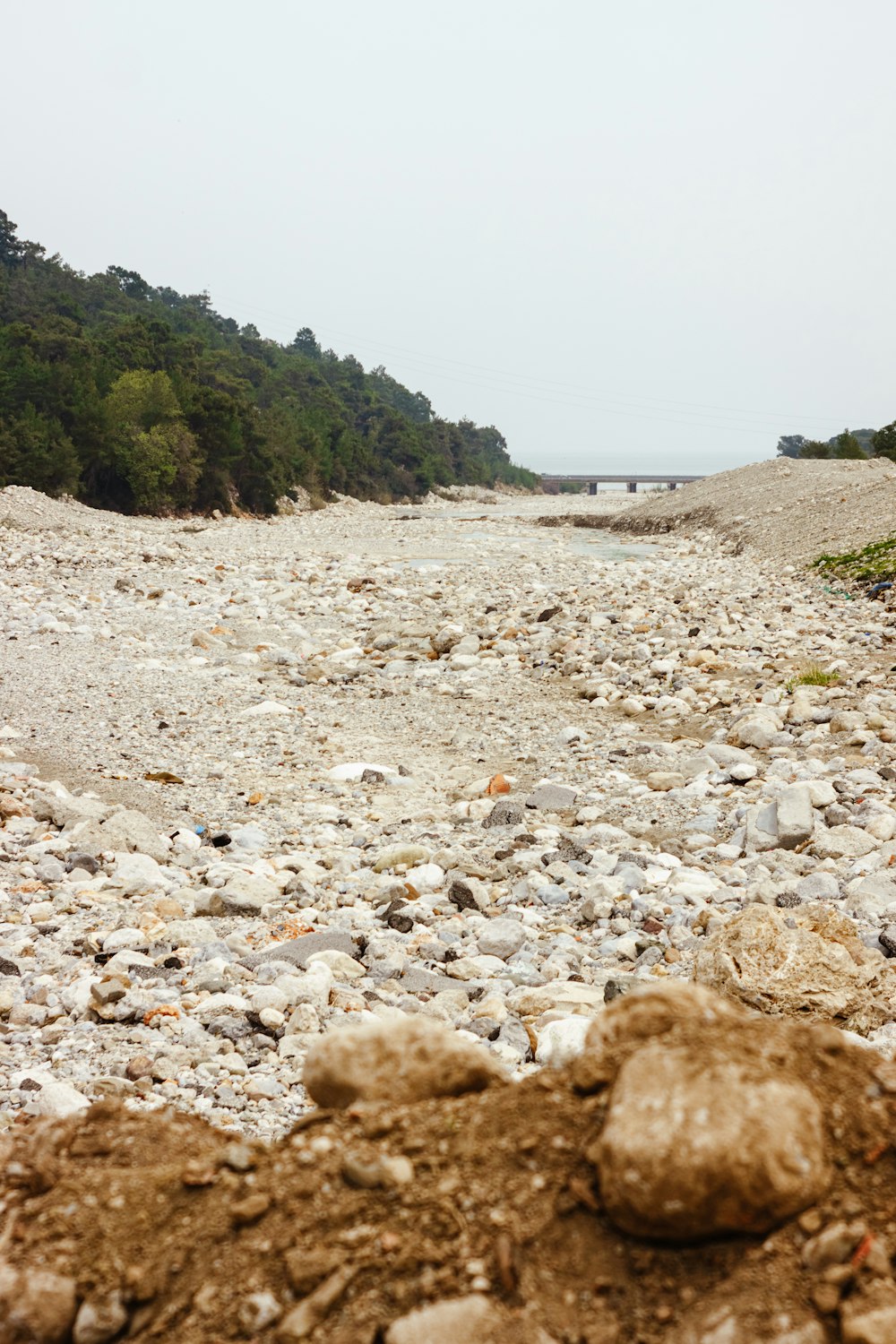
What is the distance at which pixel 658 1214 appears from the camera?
1402 mm

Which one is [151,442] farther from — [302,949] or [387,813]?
[302,949]

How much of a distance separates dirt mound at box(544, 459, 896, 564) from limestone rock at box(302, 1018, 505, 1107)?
17.0m

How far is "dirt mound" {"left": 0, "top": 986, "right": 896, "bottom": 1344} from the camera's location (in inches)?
53.9

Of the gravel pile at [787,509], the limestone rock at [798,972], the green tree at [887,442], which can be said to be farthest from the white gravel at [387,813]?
the green tree at [887,442]

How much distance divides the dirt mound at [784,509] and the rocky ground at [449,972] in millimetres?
7670

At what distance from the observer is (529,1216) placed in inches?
59.2

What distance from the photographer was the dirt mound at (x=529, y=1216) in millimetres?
1370

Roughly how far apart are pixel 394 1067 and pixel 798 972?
1994 mm

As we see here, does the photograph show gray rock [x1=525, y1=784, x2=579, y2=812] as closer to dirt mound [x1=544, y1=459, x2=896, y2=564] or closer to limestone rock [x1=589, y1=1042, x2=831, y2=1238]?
limestone rock [x1=589, y1=1042, x2=831, y2=1238]

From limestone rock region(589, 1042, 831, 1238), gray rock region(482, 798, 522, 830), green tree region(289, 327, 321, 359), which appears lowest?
gray rock region(482, 798, 522, 830)

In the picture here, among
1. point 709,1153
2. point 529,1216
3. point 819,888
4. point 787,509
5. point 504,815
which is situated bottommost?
point 504,815

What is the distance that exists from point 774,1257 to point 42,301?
174 feet

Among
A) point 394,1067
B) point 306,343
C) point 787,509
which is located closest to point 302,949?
point 394,1067

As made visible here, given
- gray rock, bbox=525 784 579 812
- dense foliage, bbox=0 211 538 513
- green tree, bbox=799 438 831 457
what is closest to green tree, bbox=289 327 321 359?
dense foliage, bbox=0 211 538 513
